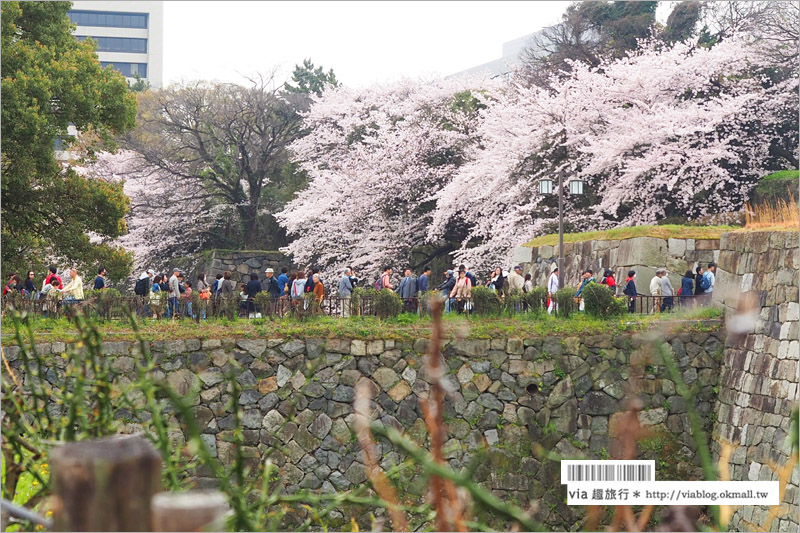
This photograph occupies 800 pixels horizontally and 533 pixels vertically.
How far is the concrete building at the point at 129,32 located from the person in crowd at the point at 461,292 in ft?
44.6

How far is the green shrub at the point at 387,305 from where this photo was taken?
10836mm

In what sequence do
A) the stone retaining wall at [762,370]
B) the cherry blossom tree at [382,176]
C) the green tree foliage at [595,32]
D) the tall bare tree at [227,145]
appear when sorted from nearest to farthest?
the stone retaining wall at [762,370]
the green tree foliage at [595,32]
the cherry blossom tree at [382,176]
the tall bare tree at [227,145]

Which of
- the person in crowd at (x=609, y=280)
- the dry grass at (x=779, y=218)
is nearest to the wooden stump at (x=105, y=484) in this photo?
the dry grass at (x=779, y=218)

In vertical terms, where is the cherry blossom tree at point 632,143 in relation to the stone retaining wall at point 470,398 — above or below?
above

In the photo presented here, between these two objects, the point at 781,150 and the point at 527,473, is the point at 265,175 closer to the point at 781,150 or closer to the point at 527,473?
the point at 781,150

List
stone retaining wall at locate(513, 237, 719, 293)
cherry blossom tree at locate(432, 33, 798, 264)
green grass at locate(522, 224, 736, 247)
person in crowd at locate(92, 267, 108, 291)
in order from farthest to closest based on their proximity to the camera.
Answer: cherry blossom tree at locate(432, 33, 798, 264), green grass at locate(522, 224, 736, 247), stone retaining wall at locate(513, 237, 719, 293), person in crowd at locate(92, 267, 108, 291)

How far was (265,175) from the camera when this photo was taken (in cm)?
2322

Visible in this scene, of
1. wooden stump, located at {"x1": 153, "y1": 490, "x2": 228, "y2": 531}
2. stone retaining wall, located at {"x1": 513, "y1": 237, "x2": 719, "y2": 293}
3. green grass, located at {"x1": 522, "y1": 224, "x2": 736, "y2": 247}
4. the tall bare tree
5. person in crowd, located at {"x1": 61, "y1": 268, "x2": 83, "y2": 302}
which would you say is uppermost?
the tall bare tree

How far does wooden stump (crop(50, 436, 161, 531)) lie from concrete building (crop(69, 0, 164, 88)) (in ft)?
72.3

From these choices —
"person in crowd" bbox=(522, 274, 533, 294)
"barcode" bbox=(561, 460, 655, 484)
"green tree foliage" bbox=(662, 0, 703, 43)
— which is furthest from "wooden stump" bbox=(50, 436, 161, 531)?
"green tree foliage" bbox=(662, 0, 703, 43)

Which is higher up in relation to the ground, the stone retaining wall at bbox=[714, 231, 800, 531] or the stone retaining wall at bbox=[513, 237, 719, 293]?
the stone retaining wall at bbox=[513, 237, 719, 293]

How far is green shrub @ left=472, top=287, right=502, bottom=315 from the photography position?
11.0 metres

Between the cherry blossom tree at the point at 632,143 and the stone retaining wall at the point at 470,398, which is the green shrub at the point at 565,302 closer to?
the stone retaining wall at the point at 470,398

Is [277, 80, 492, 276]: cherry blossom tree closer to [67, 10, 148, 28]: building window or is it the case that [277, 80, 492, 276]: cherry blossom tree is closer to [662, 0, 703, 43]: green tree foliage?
[662, 0, 703, 43]: green tree foliage
